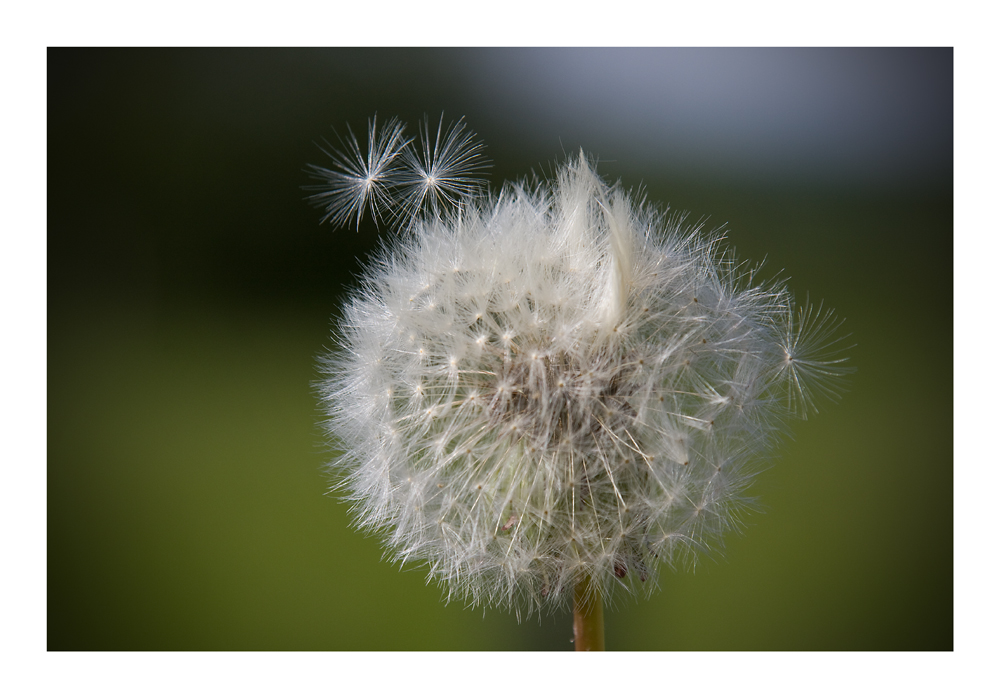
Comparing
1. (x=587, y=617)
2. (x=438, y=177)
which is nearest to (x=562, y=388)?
(x=587, y=617)

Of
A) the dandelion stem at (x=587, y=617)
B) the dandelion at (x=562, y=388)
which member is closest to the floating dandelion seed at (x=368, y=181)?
the dandelion at (x=562, y=388)

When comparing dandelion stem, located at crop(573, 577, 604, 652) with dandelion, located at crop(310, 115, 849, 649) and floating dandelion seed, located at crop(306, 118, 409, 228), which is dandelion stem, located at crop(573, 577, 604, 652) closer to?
dandelion, located at crop(310, 115, 849, 649)

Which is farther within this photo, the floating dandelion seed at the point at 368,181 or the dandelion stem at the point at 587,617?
the floating dandelion seed at the point at 368,181

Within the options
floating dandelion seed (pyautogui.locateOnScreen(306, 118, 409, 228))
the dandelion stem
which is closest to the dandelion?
the dandelion stem

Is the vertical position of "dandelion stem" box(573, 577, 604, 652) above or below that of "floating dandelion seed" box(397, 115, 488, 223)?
below

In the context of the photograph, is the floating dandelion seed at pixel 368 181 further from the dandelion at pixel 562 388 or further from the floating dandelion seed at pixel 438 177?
the dandelion at pixel 562 388

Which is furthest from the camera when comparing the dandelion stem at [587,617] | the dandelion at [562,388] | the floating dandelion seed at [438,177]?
the floating dandelion seed at [438,177]

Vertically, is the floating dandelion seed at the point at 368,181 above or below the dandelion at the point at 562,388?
above

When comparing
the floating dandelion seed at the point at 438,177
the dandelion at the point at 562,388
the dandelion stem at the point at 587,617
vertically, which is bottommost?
the dandelion stem at the point at 587,617

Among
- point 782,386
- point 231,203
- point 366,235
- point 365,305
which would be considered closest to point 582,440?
point 782,386
